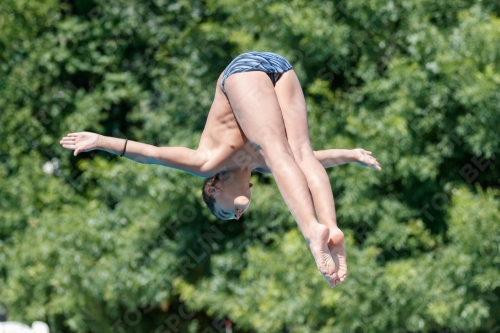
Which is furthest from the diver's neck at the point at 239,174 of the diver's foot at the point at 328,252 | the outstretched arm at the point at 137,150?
the diver's foot at the point at 328,252

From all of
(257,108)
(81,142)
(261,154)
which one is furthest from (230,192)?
(81,142)

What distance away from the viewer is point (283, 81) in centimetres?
427

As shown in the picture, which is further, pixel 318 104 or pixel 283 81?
pixel 318 104

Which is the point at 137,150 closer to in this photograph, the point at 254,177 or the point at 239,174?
the point at 239,174

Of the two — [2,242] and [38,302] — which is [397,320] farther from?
[2,242]

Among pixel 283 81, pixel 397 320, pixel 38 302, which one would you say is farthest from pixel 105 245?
pixel 283 81

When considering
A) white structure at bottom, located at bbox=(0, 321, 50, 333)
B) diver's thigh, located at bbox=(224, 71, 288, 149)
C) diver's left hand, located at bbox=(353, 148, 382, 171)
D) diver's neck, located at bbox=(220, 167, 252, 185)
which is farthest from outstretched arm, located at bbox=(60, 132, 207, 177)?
white structure at bottom, located at bbox=(0, 321, 50, 333)

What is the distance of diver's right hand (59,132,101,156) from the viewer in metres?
3.96

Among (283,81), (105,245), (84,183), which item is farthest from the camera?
(84,183)

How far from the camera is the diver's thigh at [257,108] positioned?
3.95 metres

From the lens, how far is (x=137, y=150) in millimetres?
4023

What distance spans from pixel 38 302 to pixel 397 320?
3.98 metres

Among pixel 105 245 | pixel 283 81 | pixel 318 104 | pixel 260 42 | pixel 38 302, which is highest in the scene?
pixel 283 81

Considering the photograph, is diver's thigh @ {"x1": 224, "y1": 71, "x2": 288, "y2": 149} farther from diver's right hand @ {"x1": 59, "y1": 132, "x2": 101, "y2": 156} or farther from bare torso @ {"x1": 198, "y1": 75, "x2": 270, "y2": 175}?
diver's right hand @ {"x1": 59, "y1": 132, "x2": 101, "y2": 156}
